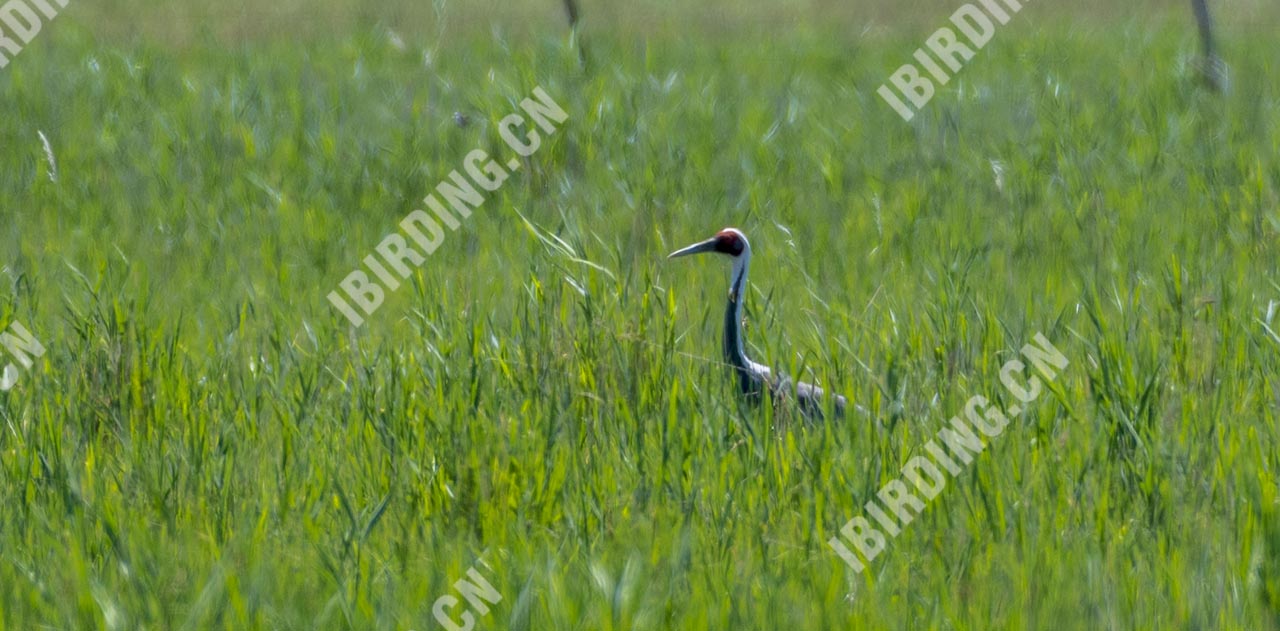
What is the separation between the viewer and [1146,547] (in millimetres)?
3514

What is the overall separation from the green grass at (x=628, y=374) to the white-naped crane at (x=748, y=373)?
0.25ft

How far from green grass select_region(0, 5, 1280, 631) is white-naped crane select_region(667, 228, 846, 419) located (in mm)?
76

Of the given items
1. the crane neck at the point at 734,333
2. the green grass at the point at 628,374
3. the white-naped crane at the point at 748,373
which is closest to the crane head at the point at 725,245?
the white-naped crane at the point at 748,373

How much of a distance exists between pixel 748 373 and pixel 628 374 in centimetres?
42

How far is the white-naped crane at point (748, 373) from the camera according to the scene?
4500mm

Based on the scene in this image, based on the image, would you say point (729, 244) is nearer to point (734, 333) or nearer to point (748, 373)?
point (734, 333)

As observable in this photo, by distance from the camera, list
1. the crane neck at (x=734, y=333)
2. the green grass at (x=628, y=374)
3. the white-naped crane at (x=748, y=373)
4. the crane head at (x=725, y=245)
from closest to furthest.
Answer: the green grass at (x=628, y=374) → the white-naped crane at (x=748, y=373) → the crane neck at (x=734, y=333) → the crane head at (x=725, y=245)

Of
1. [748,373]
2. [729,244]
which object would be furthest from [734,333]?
[729,244]

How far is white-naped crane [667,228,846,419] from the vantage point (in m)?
4.50

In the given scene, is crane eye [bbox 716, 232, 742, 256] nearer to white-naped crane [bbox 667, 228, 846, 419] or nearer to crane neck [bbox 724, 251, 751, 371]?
white-naped crane [bbox 667, 228, 846, 419]

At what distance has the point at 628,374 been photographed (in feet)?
15.0

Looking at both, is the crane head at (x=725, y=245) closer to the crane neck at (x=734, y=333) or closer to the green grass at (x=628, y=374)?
the green grass at (x=628, y=374)

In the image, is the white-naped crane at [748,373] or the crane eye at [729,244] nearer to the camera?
the white-naped crane at [748,373]

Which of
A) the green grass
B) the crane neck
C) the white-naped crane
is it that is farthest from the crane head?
the crane neck
